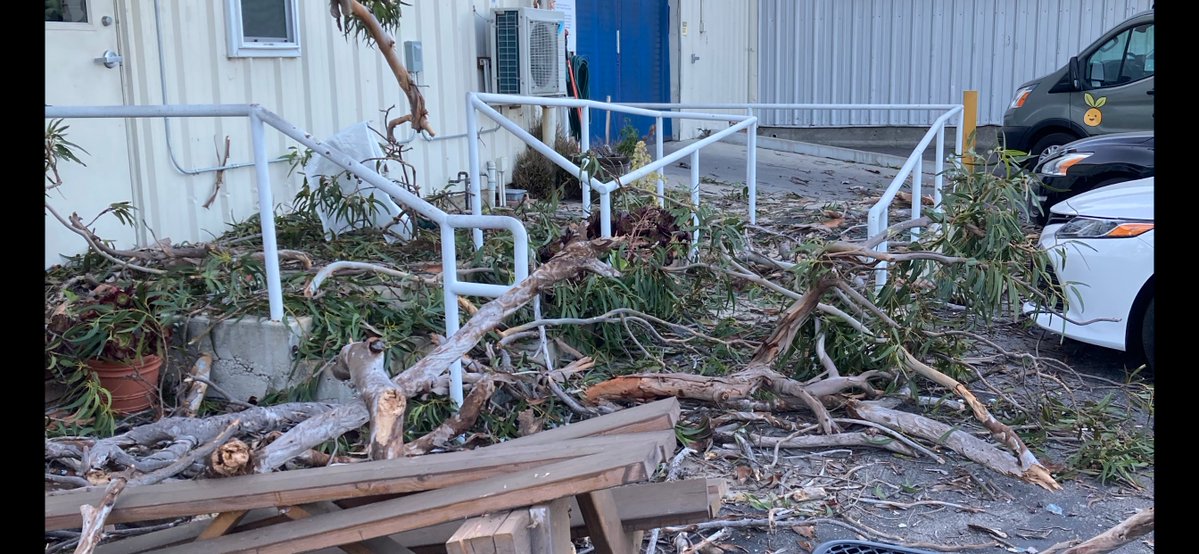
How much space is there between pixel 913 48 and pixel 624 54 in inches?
219

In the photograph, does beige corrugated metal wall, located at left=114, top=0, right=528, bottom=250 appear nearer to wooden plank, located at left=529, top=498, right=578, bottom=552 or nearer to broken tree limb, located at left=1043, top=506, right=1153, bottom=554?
wooden plank, located at left=529, top=498, right=578, bottom=552

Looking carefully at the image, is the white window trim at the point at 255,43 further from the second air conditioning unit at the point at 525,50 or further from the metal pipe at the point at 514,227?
the metal pipe at the point at 514,227

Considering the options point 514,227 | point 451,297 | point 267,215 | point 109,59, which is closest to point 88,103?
point 109,59

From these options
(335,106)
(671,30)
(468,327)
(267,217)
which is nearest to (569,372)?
(468,327)

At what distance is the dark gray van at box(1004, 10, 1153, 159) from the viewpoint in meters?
10.3

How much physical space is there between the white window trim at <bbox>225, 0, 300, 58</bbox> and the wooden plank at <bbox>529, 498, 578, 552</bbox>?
4.63 metres

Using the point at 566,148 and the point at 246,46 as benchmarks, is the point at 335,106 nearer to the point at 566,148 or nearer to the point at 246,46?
the point at 246,46

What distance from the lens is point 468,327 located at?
11.7ft

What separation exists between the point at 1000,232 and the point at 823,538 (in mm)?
1627

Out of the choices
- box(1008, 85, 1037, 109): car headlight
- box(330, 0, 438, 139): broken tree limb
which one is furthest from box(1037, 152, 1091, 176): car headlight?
box(330, 0, 438, 139): broken tree limb

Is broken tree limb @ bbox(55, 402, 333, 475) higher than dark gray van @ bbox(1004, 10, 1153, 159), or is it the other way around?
dark gray van @ bbox(1004, 10, 1153, 159)

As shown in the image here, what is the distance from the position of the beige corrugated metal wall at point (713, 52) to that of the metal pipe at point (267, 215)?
32.1 feet

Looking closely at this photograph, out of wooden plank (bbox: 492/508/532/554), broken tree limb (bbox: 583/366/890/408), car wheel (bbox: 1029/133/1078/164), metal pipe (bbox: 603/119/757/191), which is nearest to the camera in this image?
wooden plank (bbox: 492/508/532/554)

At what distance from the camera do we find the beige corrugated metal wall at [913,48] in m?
15.3
